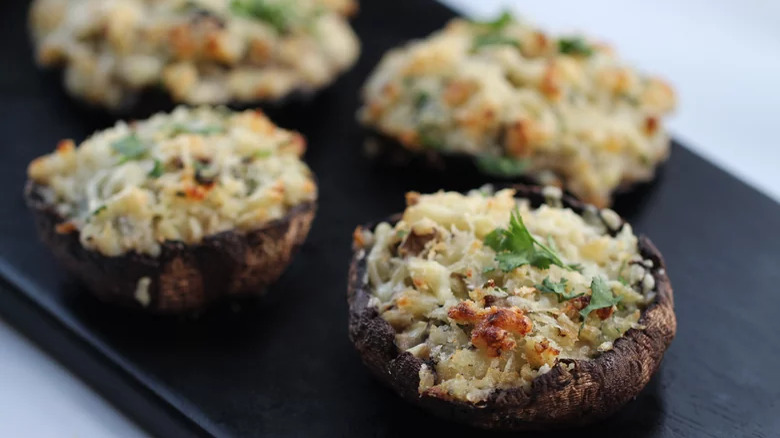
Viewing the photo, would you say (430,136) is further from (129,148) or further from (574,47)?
(129,148)

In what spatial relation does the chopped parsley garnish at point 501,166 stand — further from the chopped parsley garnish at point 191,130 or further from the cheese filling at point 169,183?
the chopped parsley garnish at point 191,130

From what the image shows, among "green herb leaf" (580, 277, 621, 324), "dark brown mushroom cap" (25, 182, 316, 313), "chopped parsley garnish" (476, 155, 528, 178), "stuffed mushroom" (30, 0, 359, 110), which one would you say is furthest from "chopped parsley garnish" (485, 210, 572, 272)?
"stuffed mushroom" (30, 0, 359, 110)

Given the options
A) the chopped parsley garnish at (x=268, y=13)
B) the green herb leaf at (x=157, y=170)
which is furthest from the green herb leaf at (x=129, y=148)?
the chopped parsley garnish at (x=268, y=13)

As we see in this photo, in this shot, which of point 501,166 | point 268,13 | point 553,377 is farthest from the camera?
point 268,13

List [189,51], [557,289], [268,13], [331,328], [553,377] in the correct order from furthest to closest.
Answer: [268,13], [189,51], [331,328], [557,289], [553,377]

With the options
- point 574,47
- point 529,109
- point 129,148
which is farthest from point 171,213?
point 574,47

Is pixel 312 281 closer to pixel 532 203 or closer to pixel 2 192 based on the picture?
pixel 532 203
